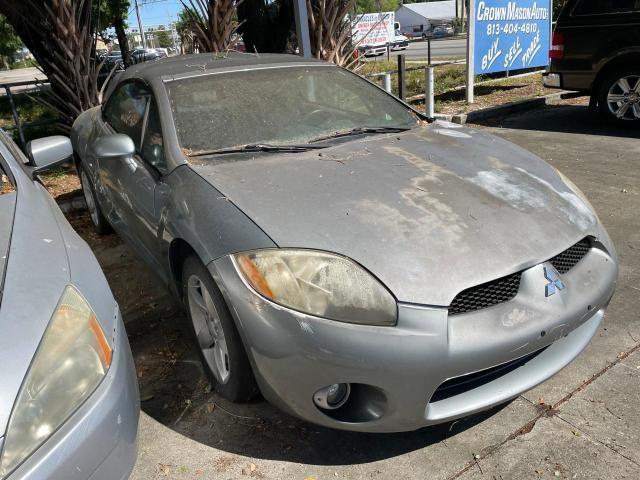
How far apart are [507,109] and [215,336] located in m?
7.94

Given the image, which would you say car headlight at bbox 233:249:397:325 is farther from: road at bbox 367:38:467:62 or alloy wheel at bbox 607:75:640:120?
road at bbox 367:38:467:62

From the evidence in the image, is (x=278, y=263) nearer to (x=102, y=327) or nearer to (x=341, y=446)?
(x=102, y=327)

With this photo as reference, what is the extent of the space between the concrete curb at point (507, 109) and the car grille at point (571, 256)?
6128 mm

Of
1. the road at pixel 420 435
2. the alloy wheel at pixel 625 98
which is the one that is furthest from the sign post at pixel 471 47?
the road at pixel 420 435

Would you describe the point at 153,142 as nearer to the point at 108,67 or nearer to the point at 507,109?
the point at 507,109

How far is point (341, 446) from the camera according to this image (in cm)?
227

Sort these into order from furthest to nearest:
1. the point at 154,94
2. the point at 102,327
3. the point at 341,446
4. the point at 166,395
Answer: the point at 154,94, the point at 166,395, the point at 341,446, the point at 102,327

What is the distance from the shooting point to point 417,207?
2318 mm

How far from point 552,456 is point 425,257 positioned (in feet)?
3.06

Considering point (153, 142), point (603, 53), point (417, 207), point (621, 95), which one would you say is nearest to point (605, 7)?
point (603, 53)

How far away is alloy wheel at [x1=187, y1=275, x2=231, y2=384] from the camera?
7.88 feet

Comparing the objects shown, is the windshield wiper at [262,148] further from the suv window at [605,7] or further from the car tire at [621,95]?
the suv window at [605,7]

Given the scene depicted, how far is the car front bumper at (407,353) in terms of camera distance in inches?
73.7

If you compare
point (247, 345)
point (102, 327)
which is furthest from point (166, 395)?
point (102, 327)
